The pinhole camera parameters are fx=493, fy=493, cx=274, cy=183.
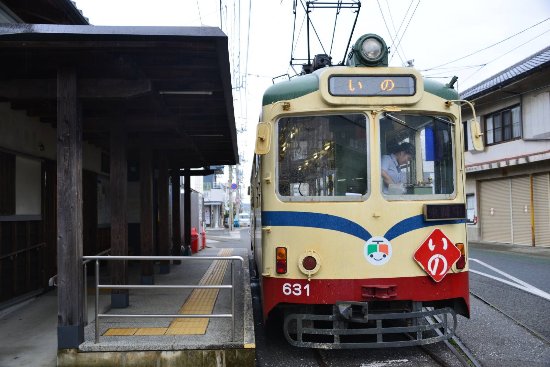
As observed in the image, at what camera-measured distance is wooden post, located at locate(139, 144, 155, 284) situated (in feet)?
29.0

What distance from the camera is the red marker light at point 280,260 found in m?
5.11

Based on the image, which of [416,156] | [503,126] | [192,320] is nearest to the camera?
[416,156]

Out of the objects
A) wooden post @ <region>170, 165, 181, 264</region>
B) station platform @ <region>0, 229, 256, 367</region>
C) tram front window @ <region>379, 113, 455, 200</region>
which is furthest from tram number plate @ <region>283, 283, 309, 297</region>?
wooden post @ <region>170, 165, 181, 264</region>

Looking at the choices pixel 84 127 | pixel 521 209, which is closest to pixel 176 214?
pixel 84 127

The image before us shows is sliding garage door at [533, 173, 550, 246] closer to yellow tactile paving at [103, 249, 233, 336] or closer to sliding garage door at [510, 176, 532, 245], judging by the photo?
sliding garage door at [510, 176, 532, 245]

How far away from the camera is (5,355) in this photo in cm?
512

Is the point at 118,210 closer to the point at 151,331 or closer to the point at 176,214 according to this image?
the point at 151,331

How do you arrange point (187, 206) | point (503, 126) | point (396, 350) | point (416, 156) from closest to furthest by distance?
1. point (416, 156)
2. point (396, 350)
3. point (187, 206)
4. point (503, 126)

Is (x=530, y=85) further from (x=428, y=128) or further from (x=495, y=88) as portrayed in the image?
(x=428, y=128)

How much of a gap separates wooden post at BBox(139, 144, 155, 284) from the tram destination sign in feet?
15.8

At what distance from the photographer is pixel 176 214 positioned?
13.7 m

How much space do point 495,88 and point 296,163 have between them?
16516 millimetres

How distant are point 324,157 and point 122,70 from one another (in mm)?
2425

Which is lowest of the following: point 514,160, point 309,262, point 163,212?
point 309,262
